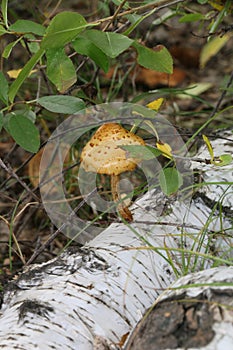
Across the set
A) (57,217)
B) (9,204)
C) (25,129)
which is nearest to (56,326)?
(25,129)

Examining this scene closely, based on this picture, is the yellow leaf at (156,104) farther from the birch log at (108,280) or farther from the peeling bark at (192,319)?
the peeling bark at (192,319)

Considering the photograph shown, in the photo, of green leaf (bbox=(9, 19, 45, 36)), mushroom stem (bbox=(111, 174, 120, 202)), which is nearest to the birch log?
mushroom stem (bbox=(111, 174, 120, 202))

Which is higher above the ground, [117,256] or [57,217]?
[117,256]

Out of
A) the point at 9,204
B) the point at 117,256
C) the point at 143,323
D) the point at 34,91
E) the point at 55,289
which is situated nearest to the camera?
the point at 143,323

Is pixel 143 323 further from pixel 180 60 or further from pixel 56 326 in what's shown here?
pixel 180 60

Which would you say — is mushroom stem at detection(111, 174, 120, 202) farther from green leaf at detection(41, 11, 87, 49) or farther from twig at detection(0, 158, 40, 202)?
green leaf at detection(41, 11, 87, 49)
